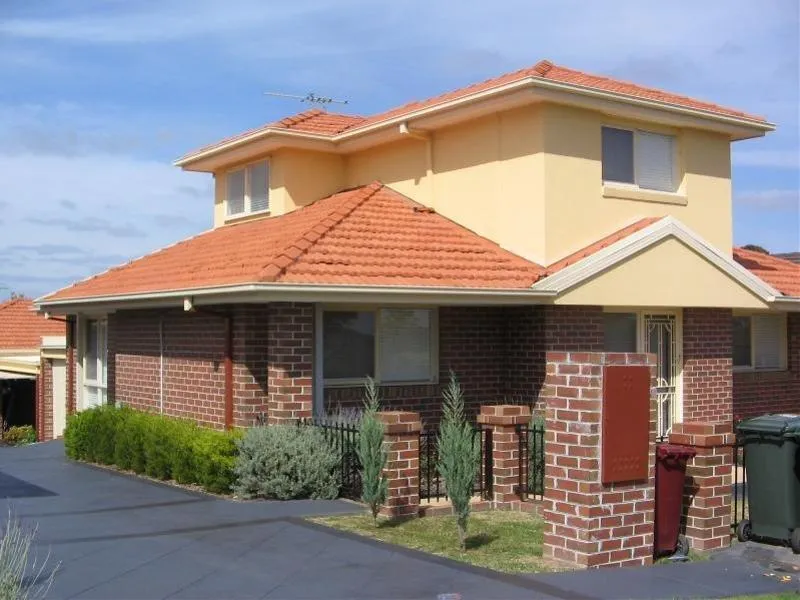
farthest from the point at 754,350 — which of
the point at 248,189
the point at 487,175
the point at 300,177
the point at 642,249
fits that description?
the point at 248,189

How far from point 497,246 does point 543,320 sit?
4.30ft

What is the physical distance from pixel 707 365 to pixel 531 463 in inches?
200

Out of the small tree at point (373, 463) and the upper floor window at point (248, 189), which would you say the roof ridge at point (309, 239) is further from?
the small tree at point (373, 463)

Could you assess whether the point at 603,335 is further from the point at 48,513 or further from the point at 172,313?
the point at 48,513

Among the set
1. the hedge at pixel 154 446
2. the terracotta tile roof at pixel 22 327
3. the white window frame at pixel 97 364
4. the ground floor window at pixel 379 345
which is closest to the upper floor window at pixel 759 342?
the ground floor window at pixel 379 345

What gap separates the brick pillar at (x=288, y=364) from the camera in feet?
41.6

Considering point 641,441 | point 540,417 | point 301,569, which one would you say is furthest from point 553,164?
point 301,569

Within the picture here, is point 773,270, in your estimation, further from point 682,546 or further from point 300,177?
point 682,546

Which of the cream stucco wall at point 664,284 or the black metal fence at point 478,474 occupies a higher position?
Answer: the cream stucco wall at point 664,284

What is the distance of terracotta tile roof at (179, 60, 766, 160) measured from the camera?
14812 millimetres

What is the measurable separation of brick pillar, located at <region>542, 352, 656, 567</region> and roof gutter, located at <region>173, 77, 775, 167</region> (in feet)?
19.0

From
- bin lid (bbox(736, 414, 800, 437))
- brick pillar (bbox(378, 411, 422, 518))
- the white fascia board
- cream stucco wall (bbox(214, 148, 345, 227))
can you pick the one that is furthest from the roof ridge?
bin lid (bbox(736, 414, 800, 437))

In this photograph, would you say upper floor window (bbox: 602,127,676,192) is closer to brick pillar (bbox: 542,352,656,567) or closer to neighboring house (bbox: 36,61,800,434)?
neighboring house (bbox: 36,61,800,434)

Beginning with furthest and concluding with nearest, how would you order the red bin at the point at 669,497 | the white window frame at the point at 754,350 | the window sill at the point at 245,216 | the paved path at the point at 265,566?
1. the white window frame at the point at 754,350
2. the window sill at the point at 245,216
3. the red bin at the point at 669,497
4. the paved path at the point at 265,566
